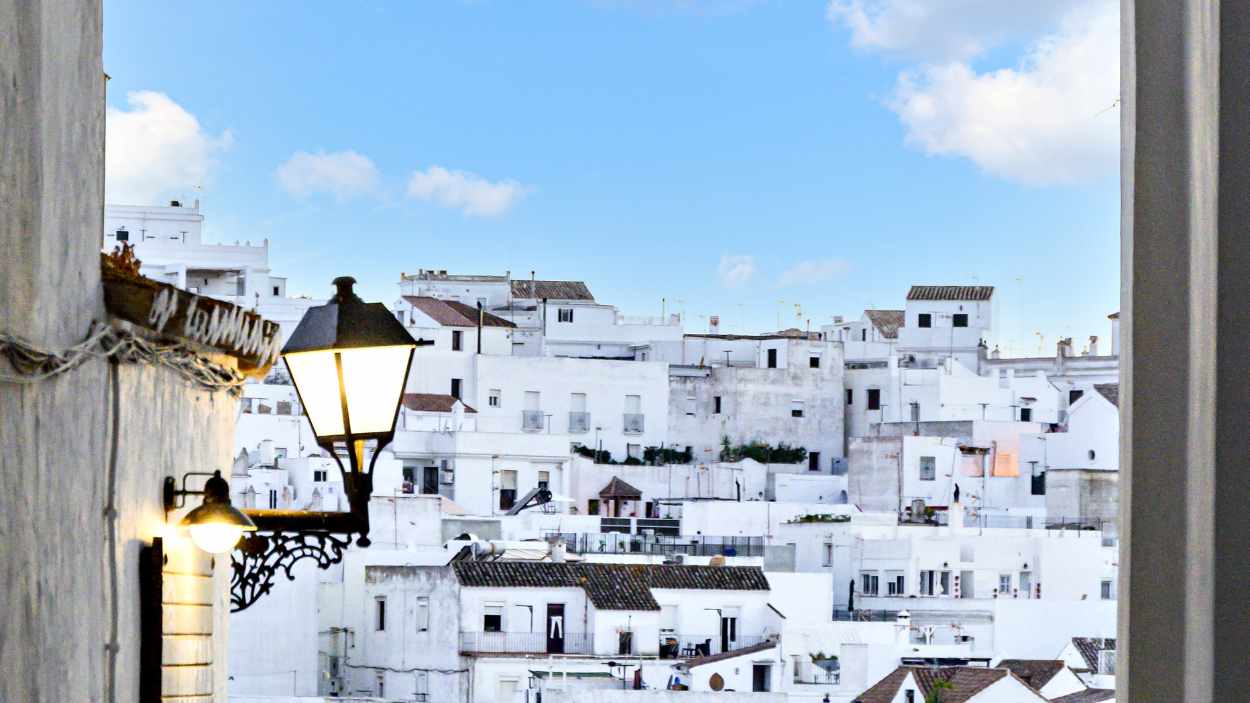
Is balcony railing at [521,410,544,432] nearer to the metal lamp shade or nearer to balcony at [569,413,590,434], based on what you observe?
balcony at [569,413,590,434]

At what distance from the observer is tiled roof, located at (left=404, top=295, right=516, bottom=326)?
43781 millimetres

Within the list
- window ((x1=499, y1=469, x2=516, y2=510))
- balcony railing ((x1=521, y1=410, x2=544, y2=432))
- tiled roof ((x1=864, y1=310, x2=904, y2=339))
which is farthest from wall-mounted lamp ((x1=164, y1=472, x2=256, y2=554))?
tiled roof ((x1=864, y1=310, x2=904, y2=339))

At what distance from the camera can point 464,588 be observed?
88.1 ft

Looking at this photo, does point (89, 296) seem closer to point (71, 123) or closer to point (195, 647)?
point (71, 123)

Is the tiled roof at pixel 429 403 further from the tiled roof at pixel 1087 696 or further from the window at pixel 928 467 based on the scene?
the tiled roof at pixel 1087 696

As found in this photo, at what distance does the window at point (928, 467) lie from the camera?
4022 cm

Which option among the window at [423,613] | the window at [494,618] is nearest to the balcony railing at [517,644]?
the window at [494,618]

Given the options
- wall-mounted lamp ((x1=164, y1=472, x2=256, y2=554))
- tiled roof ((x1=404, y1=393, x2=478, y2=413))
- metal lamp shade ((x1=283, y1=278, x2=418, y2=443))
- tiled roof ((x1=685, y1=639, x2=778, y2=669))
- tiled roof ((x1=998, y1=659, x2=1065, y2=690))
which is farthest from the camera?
tiled roof ((x1=404, y1=393, x2=478, y2=413))

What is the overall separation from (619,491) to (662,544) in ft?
19.5

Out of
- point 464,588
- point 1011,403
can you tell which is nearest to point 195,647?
point 464,588

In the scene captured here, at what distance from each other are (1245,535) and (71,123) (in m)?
1.45

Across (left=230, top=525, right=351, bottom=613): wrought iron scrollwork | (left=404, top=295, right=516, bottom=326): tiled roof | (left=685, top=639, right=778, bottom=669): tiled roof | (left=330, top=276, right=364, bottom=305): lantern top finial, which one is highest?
(left=404, top=295, right=516, bottom=326): tiled roof

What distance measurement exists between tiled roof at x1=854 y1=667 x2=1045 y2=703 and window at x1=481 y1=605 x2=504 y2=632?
5449mm

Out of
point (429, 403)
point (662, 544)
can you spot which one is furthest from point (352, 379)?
point (429, 403)
